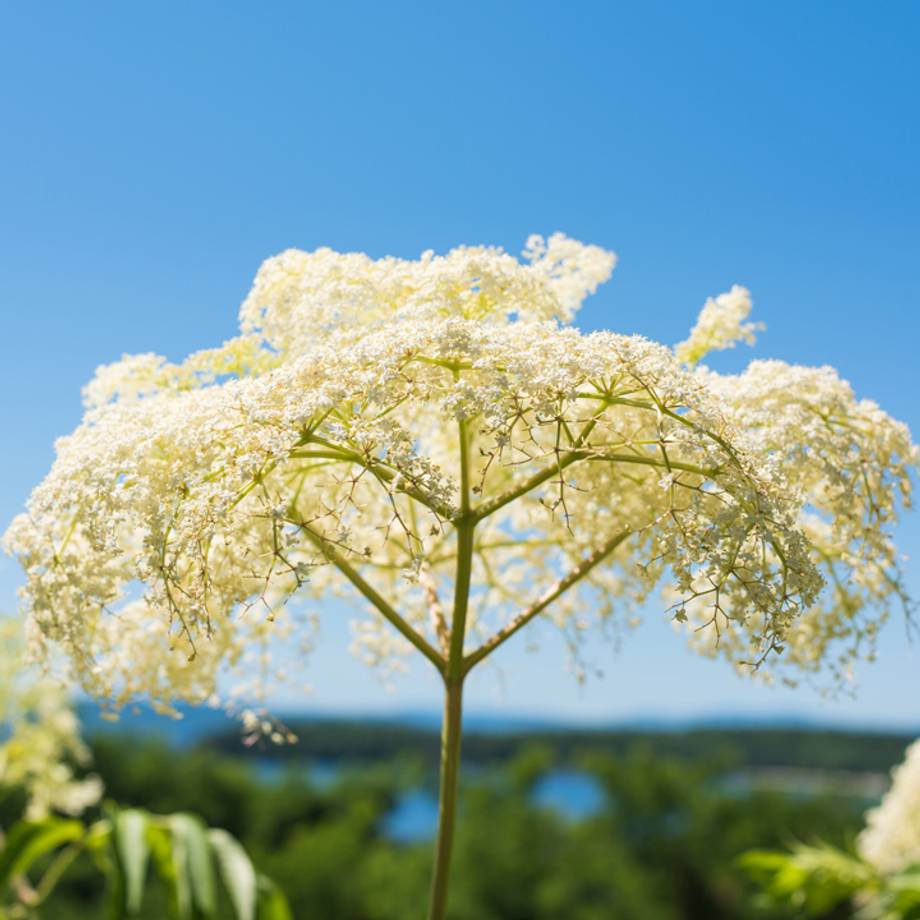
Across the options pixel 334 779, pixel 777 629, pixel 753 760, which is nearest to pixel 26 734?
pixel 777 629

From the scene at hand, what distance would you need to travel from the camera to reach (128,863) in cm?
138

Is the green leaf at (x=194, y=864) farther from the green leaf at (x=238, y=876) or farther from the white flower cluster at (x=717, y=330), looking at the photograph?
the white flower cluster at (x=717, y=330)

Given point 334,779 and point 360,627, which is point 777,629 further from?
point 334,779

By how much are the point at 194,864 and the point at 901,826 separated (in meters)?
2.39

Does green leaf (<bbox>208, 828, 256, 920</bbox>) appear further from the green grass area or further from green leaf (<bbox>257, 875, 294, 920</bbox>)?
the green grass area

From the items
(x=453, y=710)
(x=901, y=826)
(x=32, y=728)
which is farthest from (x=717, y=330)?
(x=32, y=728)

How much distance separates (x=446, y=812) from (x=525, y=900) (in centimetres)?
595

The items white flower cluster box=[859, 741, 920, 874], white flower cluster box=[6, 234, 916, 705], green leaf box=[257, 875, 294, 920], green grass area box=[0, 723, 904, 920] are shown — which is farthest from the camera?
green grass area box=[0, 723, 904, 920]

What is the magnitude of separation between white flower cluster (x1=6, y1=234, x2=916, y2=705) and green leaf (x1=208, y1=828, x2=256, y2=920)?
29 cm

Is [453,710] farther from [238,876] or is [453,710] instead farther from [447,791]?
[238,876]

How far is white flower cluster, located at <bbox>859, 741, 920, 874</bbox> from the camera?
115 inches

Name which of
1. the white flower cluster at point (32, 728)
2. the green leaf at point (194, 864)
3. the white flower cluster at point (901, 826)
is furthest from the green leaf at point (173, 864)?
the white flower cluster at point (901, 826)

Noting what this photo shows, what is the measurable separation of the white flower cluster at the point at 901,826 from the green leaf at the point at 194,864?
7.46 ft

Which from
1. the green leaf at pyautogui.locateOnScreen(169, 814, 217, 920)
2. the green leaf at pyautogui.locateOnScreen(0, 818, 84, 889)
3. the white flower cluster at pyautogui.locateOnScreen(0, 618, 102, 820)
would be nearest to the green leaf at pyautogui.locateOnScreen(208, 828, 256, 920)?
the green leaf at pyautogui.locateOnScreen(169, 814, 217, 920)
